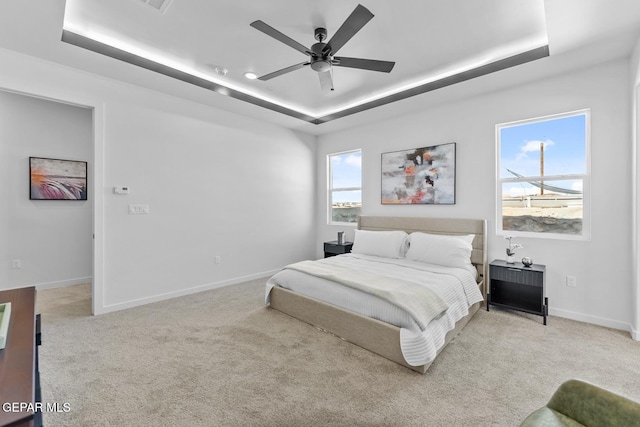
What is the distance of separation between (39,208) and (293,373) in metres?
4.70

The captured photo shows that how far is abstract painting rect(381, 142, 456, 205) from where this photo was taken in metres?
4.11

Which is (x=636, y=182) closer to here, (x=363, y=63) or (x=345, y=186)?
(x=363, y=63)

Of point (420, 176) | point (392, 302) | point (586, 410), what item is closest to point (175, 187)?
point (392, 302)

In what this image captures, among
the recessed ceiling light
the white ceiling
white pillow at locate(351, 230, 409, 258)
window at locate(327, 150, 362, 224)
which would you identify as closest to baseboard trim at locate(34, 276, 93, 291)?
the white ceiling

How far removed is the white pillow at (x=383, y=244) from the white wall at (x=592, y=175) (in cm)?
69

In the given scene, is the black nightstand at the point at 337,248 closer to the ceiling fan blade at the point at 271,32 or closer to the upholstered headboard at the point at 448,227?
the upholstered headboard at the point at 448,227

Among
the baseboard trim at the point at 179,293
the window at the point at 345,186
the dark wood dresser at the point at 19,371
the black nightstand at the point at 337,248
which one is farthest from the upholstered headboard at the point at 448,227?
the dark wood dresser at the point at 19,371

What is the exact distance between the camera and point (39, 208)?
4301 mm

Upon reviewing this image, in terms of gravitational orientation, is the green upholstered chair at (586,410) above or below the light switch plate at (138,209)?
below

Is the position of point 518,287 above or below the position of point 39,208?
below

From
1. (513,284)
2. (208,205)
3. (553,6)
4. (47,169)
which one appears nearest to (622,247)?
(513,284)

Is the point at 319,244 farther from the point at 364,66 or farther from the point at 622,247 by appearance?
the point at 622,247

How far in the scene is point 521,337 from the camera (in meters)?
2.76

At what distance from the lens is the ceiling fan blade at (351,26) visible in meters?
1.95
